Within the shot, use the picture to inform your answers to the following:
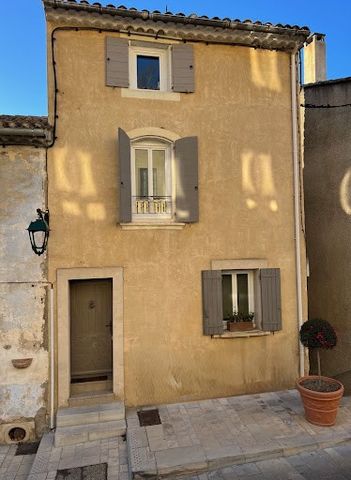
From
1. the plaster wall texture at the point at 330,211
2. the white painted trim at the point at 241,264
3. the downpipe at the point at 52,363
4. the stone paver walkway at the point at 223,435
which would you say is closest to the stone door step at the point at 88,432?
the stone paver walkway at the point at 223,435

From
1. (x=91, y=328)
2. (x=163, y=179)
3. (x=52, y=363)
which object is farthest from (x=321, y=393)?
(x=163, y=179)

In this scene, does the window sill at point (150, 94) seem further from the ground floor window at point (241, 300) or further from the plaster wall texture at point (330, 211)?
the plaster wall texture at point (330, 211)

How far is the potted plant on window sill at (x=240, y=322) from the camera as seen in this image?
7.54m

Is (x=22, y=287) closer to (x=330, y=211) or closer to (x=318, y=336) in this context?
(x=318, y=336)

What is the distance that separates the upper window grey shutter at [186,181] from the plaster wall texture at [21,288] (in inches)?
114

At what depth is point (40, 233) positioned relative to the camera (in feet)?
21.9

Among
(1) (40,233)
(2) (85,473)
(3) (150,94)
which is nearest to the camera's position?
(2) (85,473)

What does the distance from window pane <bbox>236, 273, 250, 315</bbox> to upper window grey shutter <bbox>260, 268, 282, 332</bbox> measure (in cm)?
48

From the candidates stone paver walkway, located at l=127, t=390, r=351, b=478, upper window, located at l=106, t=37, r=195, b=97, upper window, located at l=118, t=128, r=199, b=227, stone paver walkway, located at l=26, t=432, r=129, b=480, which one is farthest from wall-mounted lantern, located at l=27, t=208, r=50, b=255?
stone paver walkway, located at l=127, t=390, r=351, b=478

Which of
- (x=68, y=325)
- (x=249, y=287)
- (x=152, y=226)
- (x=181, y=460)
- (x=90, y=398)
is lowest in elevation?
(x=181, y=460)

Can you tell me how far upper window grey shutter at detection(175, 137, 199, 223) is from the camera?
715 centimetres

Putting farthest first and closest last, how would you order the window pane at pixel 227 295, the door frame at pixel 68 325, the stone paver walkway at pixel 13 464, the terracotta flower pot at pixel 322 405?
the window pane at pixel 227 295
the door frame at pixel 68 325
the terracotta flower pot at pixel 322 405
the stone paver walkway at pixel 13 464

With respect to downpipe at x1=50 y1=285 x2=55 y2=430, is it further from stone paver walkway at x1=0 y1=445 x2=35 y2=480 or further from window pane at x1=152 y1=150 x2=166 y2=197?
window pane at x1=152 y1=150 x2=166 y2=197

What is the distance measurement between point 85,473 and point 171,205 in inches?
207
